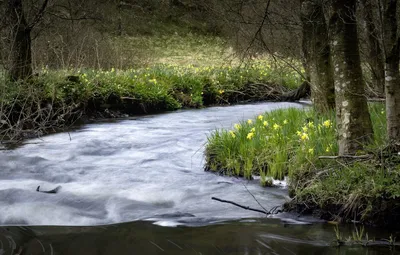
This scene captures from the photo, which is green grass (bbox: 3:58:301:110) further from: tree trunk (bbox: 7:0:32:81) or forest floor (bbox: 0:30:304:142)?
tree trunk (bbox: 7:0:32:81)

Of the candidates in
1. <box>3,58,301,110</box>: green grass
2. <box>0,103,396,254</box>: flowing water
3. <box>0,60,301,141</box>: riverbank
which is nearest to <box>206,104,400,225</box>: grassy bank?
<box>0,103,396,254</box>: flowing water

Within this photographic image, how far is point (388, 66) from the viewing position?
190 inches

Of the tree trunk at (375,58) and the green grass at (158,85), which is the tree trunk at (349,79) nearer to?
the tree trunk at (375,58)

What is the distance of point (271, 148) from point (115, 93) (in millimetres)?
7219

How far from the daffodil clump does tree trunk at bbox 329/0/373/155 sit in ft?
1.68

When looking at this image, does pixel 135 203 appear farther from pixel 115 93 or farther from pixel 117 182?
pixel 115 93

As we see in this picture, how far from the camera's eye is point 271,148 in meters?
6.64

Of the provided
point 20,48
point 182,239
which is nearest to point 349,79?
point 182,239

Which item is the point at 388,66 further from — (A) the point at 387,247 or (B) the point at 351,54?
(A) the point at 387,247

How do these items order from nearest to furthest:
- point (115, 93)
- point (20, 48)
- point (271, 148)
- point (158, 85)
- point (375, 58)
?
point (271, 148)
point (375, 58)
point (20, 48)
point (115, 93)
point (158, 85)

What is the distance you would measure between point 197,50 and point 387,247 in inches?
1152

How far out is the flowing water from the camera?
4.34m

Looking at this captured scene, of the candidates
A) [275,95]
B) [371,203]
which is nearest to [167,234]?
[371,203]

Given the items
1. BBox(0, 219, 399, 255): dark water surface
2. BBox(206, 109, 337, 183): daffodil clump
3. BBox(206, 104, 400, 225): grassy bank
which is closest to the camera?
BBox(0, 219, 399, 255): dark water surface
